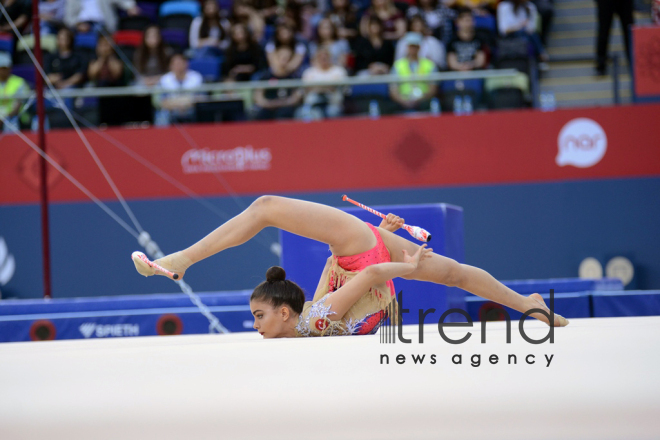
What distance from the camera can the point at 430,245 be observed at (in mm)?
3607

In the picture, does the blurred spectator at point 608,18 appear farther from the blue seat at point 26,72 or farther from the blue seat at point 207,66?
the blue seat at point 26,72

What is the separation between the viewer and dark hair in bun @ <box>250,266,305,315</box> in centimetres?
261

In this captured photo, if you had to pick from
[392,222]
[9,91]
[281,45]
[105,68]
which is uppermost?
[281,45]

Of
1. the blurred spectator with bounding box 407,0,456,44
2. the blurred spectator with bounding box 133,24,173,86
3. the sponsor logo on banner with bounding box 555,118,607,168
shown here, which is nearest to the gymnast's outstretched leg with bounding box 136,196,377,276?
the sponsor logo on banner with bounding box 555,118,607,168

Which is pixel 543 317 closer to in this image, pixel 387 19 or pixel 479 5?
pixel 387 19

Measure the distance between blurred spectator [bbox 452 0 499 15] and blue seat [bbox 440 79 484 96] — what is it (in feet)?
4.81

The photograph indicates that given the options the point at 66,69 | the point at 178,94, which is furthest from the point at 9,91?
the point at 178,94

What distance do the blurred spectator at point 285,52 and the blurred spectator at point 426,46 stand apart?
911mm

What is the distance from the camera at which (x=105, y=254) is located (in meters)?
6.21

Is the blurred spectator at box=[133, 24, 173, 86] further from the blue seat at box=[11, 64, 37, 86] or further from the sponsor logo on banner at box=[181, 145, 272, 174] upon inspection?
the blue seat at box=[11, 64, 37, 86]

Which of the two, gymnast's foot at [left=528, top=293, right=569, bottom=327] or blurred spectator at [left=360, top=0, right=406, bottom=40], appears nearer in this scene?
gymnast's foot at [left=528, top=293, right=569, bottom=327]

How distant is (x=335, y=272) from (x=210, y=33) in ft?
15.6

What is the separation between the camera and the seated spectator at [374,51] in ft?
21.2

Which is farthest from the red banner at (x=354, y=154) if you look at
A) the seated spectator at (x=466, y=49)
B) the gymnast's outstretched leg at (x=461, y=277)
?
the gymnast's outstretched leg at (x=461, y=277)
